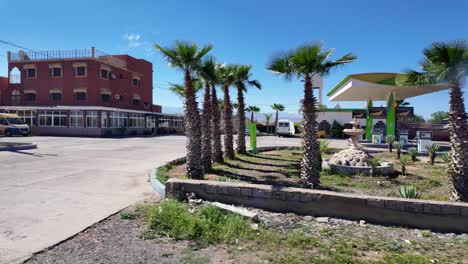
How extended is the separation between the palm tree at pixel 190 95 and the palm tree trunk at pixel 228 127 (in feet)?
17.0

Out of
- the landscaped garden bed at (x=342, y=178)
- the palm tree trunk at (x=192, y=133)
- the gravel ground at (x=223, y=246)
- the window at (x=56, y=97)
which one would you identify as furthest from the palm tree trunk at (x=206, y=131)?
the window at (x=56, y=97)

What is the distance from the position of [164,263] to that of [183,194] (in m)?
2.78

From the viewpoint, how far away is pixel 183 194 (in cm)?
654

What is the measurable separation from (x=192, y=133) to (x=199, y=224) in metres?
4.21

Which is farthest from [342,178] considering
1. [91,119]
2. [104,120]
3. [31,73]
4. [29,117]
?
[31,73]

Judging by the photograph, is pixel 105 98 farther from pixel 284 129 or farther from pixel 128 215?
pixel 128 215

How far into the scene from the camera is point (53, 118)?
35.3 meters

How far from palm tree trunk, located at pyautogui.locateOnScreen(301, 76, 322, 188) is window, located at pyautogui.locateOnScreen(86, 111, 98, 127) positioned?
1248 inches

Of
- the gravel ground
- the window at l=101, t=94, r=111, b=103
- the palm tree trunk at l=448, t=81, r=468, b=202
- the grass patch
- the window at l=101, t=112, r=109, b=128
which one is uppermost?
the window at l=101, t=94, r=111, b=103

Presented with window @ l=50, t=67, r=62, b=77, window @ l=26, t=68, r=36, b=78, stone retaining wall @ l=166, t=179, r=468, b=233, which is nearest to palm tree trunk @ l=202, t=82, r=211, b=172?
stone retaining wall @ l=166, t=179, r=468, b=233

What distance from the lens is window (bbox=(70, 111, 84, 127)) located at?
3436 centimetres

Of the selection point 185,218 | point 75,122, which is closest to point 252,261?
point 185,218

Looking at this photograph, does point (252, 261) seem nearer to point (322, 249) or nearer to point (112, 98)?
point (322, 249)

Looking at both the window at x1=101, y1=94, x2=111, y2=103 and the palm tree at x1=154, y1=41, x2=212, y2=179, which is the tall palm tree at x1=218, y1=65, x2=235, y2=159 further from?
the window at x1=101, y1=94, x2=111, y2=103
